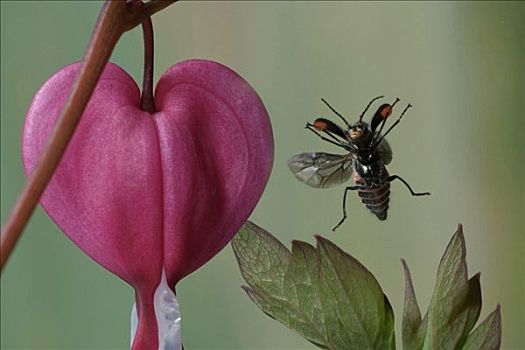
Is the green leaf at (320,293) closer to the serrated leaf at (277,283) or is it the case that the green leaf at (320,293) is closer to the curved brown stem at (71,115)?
the serrated leaf at (277,283)

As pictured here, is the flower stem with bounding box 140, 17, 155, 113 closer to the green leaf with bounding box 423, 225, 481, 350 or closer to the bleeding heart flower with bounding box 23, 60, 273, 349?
the bleeding heart flower with bounding box 23, 60, 273, 349

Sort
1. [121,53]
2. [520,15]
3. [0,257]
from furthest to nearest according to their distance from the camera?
[121,53] → [520,15] → [0,257]

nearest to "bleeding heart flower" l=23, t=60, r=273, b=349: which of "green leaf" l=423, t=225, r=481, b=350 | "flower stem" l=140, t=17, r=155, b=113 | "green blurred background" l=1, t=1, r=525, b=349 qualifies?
"flower stem" l=140, t=17, r=155, b=113

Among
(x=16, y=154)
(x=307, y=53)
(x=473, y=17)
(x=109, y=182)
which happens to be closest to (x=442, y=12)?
(x=473, y=17)

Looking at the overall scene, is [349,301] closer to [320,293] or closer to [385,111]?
[320,293]

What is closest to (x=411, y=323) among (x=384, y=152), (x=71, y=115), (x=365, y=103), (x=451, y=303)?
(x=451, y=303)

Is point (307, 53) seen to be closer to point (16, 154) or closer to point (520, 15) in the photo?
point (520, 15)

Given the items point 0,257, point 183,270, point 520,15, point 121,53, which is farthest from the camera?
point 121,53

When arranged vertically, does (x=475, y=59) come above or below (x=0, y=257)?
above
